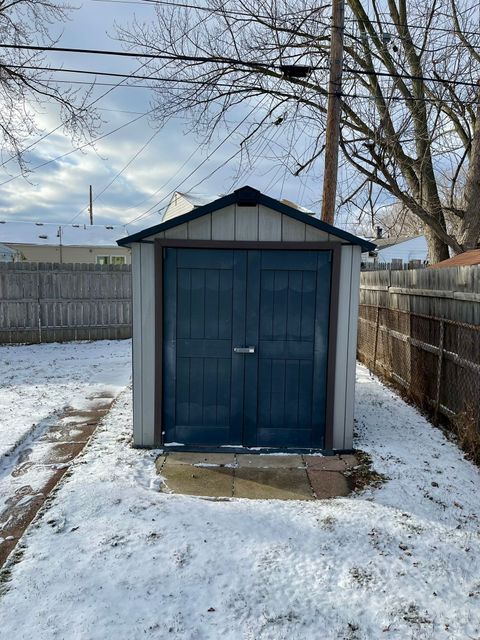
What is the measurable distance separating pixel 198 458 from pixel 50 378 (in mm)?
3981

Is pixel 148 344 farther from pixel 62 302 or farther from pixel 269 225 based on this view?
pixel 62 302

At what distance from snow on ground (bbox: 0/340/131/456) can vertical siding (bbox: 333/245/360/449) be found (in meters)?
3.23

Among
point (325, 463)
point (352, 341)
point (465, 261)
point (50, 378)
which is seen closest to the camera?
point (325, 463)

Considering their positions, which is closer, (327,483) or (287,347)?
(327,483)

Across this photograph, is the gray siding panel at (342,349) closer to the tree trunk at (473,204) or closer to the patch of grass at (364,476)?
the patch of grass at (364,476)

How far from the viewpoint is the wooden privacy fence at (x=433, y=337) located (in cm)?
446

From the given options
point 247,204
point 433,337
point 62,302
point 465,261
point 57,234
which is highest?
point 57,234

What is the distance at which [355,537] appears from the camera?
2.87 m

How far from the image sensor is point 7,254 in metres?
21.1

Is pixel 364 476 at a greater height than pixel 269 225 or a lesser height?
lesser

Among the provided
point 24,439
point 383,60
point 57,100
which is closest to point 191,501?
point 24,439

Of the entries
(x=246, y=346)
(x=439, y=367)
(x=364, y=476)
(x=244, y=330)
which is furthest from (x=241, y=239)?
(x=439, y=367)

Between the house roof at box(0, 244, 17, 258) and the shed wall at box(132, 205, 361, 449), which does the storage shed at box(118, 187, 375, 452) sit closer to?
the shed wall at box(132, 205, 361, 449)

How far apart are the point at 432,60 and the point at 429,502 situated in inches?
361
